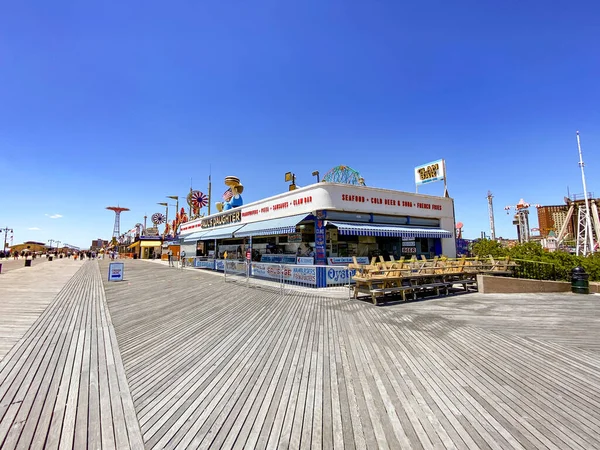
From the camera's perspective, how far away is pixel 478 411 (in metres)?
3.29

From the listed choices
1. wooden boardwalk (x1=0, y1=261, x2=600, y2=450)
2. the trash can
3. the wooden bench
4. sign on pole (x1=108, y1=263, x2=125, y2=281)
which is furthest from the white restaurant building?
wooden boardwalk (x1=0, y1=261, x2=600, y2=450)

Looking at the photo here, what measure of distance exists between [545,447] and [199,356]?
470 centimetres

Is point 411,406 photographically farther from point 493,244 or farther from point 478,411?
point 493,244

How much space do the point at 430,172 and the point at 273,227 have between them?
12.7 m

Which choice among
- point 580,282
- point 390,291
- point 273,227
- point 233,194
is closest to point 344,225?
point 273,227

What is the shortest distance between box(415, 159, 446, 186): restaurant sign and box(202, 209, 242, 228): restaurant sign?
47.6 feet

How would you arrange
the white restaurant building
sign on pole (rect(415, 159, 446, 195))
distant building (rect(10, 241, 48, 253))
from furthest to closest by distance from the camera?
1. distant building (rect(10, 241, 48, 253))
2. sign on pole (rect(415, 159, 446, 195))
3. the white restaurant building

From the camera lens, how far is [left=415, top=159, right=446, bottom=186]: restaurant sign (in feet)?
65.9

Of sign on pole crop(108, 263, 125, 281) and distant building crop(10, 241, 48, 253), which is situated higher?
distant building crop(10, 241, 48, 253)

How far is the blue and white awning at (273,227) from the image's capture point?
1546cm

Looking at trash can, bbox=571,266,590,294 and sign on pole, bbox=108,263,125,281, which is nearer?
trash can, bbox=571,266,590,294

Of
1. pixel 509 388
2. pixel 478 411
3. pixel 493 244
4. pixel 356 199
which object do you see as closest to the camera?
pixel 478 411

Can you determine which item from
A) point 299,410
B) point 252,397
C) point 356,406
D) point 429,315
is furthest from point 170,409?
point 429,315

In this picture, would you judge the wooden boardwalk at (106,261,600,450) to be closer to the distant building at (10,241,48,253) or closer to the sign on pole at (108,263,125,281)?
the sign on pole at (108,263,125,281)
